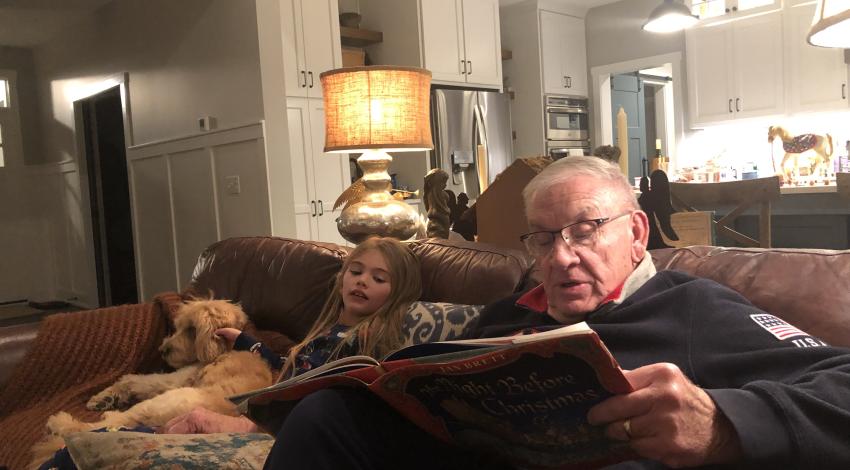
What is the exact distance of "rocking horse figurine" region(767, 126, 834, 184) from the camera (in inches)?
196

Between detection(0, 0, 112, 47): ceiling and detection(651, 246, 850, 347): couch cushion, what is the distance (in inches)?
225

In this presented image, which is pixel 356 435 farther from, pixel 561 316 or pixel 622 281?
pixel 622 281

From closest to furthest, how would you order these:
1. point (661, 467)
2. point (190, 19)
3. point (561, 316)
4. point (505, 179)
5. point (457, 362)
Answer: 1. point (457, 362)
2. point (661, 467)
3. point (561, 316)
4. point (505, 179)
5. point (190, 19)

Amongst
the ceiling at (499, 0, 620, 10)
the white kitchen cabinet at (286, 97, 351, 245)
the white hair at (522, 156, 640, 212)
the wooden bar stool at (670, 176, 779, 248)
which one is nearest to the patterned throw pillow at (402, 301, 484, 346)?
the white hair at (522, 156, 640, 212)

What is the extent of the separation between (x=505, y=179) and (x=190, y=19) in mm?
3518

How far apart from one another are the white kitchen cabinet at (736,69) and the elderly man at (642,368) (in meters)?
4.85

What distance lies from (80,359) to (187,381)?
45cm

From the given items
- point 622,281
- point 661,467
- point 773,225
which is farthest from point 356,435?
point 773,225

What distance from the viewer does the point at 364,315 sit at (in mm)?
1874

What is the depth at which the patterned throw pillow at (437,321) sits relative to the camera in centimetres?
166

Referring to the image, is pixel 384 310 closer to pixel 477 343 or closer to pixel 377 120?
pixel 377 120

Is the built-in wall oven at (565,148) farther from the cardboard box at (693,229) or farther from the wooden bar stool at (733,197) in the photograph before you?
the cardboard box at (693,229)

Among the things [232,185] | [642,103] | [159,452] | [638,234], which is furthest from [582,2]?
[159,452]

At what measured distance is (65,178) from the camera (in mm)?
7000
